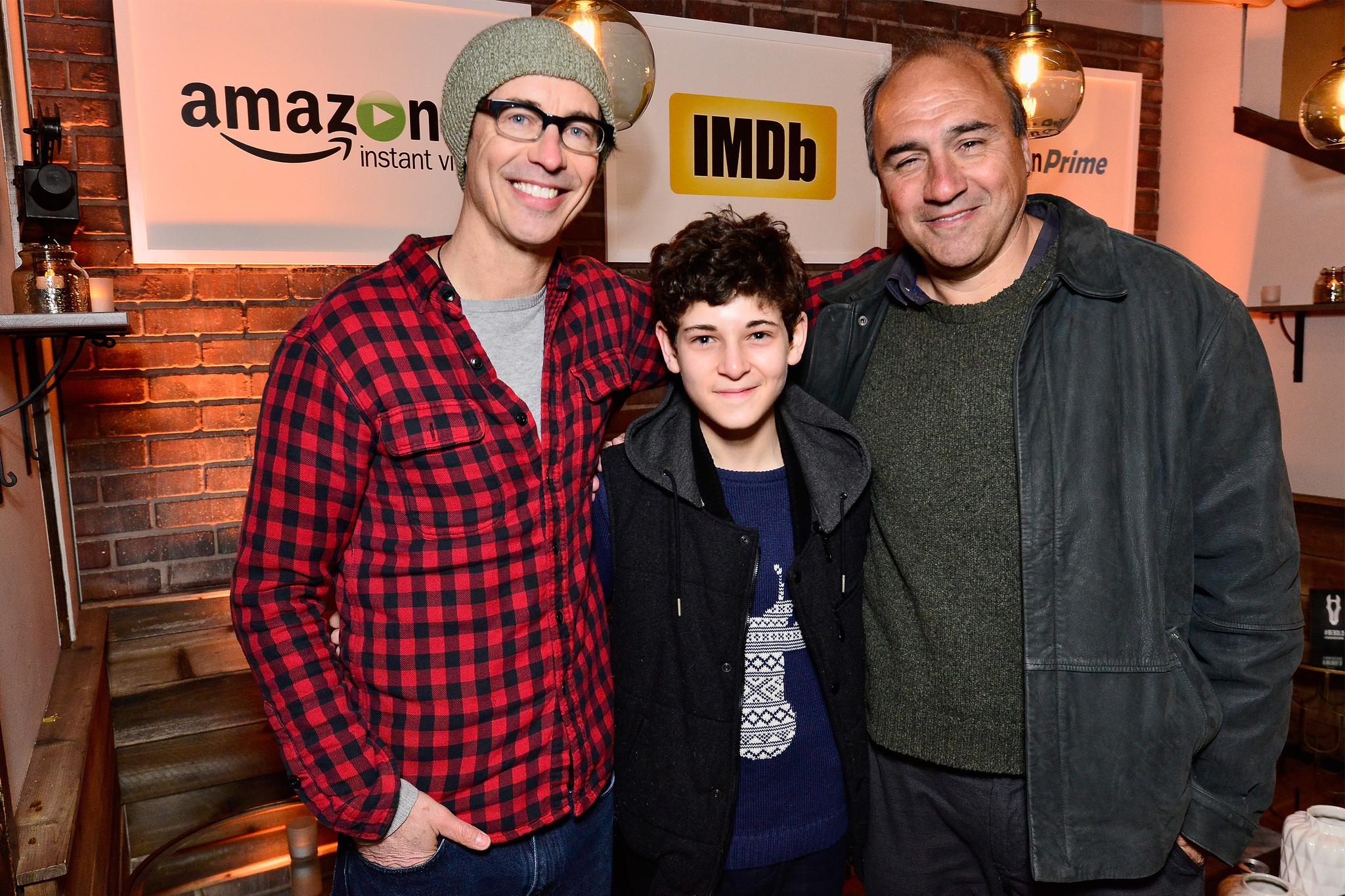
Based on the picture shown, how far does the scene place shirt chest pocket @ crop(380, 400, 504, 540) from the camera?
1335 mm

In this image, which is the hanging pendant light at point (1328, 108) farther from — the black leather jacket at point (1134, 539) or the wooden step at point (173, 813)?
the wooden step at point (173, 813)

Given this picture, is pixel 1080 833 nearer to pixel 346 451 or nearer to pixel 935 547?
pixel 935 547

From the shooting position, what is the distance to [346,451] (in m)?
1.29

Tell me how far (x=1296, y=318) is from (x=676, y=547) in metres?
3.56

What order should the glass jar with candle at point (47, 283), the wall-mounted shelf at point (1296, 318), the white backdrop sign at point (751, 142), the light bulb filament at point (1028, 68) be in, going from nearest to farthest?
the glass jar with candle at point (47, 283)
the light bulb filament at point (1028, 68)
the white backdrop sign at point (751, 142)
the wall-mounted shelf at point (1296, 318)

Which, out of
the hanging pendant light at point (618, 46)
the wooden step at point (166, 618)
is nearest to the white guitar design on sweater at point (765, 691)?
the hanging pendant light at point (618, 46)

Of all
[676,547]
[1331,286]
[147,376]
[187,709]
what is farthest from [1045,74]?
[187,709]

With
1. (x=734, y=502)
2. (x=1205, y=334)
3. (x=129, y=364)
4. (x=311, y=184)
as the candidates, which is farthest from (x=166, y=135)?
(x=1205, y=334)

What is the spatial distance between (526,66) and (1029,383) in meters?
0.91

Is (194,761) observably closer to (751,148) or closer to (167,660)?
(167,660)

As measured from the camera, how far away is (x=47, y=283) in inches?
72.3

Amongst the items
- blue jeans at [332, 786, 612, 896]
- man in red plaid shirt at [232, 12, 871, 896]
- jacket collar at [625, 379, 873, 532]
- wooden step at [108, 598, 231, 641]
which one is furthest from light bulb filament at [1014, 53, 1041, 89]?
wooden step at [108, 598, 231, 641]

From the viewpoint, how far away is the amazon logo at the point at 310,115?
2.66 meters

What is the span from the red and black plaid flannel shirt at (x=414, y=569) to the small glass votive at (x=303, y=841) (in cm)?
81
